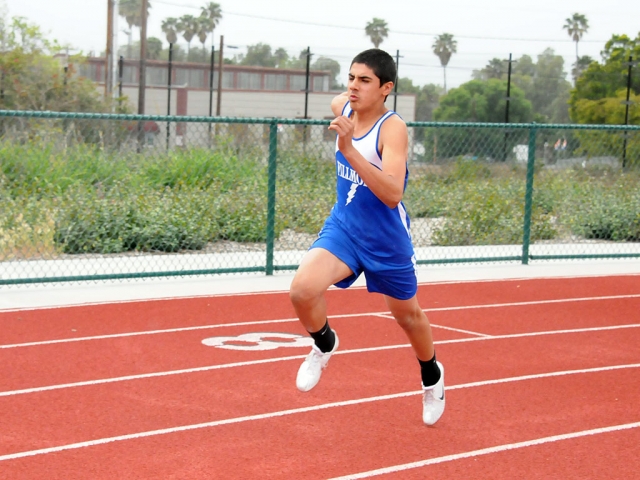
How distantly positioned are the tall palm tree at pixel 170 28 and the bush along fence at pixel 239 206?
244ft

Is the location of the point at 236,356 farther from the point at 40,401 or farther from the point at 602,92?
the point at 602,92

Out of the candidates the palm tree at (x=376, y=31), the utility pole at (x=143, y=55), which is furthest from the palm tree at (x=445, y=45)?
the utility pole at (x=143, y=55)

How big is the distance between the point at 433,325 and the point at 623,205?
8.43 metres

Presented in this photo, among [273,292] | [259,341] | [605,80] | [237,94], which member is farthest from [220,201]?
[237,94]

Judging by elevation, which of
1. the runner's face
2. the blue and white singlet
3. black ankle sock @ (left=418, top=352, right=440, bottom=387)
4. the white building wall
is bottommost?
black ankle sock @ (left=418, top=352, right=440, bottom=387)

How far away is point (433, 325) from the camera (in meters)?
8.23

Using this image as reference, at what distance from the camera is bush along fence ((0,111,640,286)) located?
11508 millimetres

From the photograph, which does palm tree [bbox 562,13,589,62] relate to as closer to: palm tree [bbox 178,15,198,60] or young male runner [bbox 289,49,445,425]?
palm tree [bbox 178,15,198,60]

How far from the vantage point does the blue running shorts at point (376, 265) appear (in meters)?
4.80

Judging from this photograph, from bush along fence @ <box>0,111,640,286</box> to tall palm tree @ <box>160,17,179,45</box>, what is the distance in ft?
244

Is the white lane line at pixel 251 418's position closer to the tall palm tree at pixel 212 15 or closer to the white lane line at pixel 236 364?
the white lane line at pixel 236 364

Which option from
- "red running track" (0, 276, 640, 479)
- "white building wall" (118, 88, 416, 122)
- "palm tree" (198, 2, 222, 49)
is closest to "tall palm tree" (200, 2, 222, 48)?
"palm tree" (198, 2, 222, 49)

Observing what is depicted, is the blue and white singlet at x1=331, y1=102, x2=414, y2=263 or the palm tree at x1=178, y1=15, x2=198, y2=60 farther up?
the palm tree at x1=178, y1=15, x2=198, y2=60

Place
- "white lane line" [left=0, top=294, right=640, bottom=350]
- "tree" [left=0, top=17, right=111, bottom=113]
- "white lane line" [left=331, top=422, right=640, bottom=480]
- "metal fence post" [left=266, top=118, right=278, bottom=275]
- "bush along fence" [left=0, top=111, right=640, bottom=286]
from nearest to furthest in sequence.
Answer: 1. "white lane line" [left=331, top=422, right=640, bottom=480]
2. "white lane line" [left=0, top=294, right=640, bottom=350]
3. "metal fence post" [left=266, top=118, right=278, bottom=275]
4. "bush along fence" [left=0, top=111, right=640, bottom=286]
5. "tree" [left=0, top=17, right=111, bottom=113]
